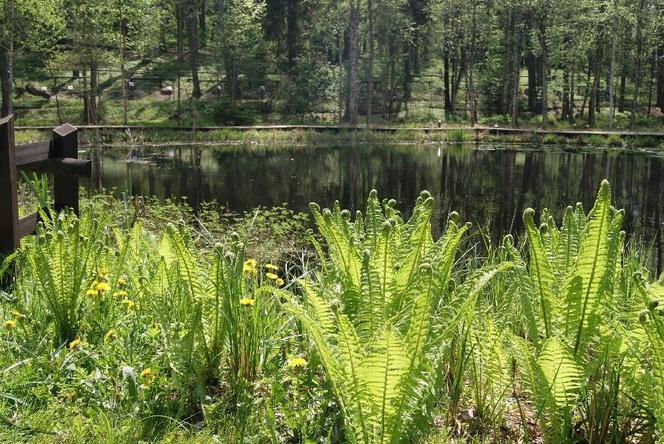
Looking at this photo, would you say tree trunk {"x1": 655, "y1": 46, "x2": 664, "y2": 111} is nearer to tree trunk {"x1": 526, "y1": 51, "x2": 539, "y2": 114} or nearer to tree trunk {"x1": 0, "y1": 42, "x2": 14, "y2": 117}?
tree trunk {"x1": 526, "y1": 51, "x2": 539, "y2": 114}

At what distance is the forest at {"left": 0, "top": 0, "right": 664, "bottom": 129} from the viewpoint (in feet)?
118

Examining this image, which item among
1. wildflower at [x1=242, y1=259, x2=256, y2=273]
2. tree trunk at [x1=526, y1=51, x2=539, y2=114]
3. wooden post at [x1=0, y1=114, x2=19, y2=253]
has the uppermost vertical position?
tree trunk at [x1=526, y1=51, x2=539, y2=114]

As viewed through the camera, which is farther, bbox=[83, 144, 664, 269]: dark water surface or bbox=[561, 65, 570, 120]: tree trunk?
bbox=[561, 65, 570, 120]: tree trunk

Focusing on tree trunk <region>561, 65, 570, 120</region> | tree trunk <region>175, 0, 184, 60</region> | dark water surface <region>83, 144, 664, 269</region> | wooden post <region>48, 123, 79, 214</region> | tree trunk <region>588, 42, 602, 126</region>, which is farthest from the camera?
tree trunk <region>175, 0, 184, 60</region>

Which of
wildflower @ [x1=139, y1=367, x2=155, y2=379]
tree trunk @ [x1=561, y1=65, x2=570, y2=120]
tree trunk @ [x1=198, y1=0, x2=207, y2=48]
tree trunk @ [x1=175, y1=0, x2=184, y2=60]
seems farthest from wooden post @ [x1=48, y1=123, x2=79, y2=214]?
tree trunk @ [x1=198, y1=0, x2=207, y2=48]

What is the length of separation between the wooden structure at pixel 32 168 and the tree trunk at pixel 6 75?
89.6 ft

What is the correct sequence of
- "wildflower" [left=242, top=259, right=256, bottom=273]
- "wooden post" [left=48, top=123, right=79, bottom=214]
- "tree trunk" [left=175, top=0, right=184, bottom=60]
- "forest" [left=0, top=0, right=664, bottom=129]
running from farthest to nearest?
"tree trunk" [left=175, top=0, right=184, bottom=60], "forest" [left=0, top=0, right=664, bottom=129], "wooden post" [left=48, top=123, right=79, bottom=214], "wildflower" [left=242, top=259, right=256, bottom=273]

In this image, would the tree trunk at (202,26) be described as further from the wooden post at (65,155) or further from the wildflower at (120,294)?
the wildflower at (120,294)

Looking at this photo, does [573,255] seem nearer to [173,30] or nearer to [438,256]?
[438,256]

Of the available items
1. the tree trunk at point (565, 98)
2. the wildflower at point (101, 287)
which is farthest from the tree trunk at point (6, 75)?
the tree trunk at point (565, 98)

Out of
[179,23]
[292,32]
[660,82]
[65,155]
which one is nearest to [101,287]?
[65,155]

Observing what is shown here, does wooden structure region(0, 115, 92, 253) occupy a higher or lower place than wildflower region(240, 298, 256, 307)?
higher

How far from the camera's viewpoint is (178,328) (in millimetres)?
2672

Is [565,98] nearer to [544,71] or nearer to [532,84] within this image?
[532,84]
